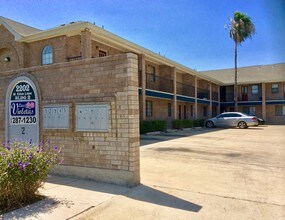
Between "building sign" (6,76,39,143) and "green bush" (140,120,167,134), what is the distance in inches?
444

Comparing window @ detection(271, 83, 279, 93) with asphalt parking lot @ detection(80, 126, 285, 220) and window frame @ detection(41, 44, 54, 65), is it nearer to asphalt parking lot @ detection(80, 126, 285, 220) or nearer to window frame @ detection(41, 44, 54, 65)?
asphalt parking lot @ detection(80, 126, 285, 220)

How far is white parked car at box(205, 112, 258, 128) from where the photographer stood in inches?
1009

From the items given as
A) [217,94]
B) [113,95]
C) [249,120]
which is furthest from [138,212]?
[217,94]

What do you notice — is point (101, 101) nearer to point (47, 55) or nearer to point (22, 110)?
point (22, 110)

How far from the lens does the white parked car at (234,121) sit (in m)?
25.6

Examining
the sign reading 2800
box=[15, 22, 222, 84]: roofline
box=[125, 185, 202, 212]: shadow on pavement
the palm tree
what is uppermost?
the palm tree

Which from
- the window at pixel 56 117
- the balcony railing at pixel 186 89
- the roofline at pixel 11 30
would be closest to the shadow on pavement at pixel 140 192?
the window at pixel 56 117

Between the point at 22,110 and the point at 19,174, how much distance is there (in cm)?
352

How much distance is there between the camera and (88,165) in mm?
6484

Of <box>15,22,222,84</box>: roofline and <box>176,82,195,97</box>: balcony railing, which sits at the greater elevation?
<box>15,22,222,84</box>: roofline

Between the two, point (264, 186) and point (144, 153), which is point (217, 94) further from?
point (264, 186)

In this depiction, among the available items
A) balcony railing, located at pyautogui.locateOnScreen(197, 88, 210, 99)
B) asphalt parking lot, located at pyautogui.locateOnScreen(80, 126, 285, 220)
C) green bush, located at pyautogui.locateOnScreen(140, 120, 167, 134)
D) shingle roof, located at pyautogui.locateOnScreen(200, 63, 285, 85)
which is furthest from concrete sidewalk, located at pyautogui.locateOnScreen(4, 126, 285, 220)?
shingle roof, located at pyautogui.locateOnScreen(200, 63, 285, 85)

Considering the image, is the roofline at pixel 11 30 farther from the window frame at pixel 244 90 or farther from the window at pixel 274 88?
the window at pixel 274 88

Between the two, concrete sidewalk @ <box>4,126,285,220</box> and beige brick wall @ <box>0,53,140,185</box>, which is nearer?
concrete sidewalk @ <box>4,126,285,220</box>
